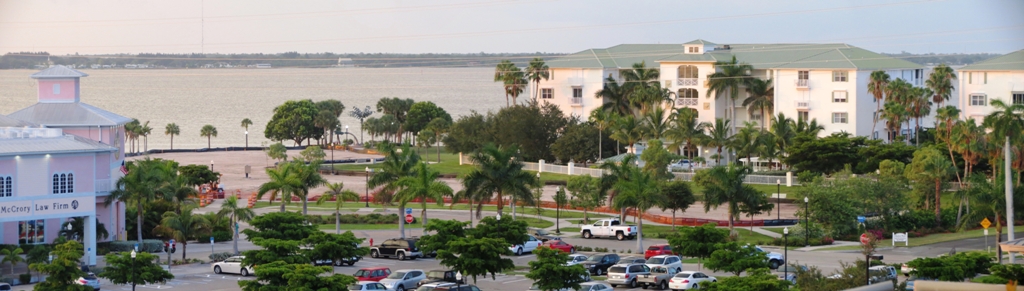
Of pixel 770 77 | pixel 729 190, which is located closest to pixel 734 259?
pixel 729 190

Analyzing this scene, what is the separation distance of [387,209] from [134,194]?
22.6 m

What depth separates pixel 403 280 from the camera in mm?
46469

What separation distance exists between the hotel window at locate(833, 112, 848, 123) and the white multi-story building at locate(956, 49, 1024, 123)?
13.3 metres

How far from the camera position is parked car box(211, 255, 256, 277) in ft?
165

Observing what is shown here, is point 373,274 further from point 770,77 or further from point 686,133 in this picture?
point 770,77

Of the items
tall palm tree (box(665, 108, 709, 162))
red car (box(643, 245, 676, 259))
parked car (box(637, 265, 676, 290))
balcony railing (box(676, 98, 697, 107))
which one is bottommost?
parked car (box(637, 265, 676, 290))

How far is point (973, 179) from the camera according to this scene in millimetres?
70938

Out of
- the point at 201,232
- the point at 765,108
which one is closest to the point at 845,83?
the point at 765,108

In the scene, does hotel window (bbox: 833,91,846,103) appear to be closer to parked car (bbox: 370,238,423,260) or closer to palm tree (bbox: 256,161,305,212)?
palm tree (bbox: 256,161,305,212)

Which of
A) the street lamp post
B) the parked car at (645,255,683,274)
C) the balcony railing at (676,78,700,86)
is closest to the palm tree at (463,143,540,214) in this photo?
the parked car at (645,255,683,274)

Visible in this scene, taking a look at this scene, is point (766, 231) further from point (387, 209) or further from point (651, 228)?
point (387, 209)

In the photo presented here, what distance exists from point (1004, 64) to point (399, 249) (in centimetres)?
8048

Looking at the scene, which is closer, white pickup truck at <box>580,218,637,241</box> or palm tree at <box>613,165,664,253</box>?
palm tree at <box>613,165,664,253</box>

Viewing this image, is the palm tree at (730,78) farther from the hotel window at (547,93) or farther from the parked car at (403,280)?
the parked car at (403,280)
